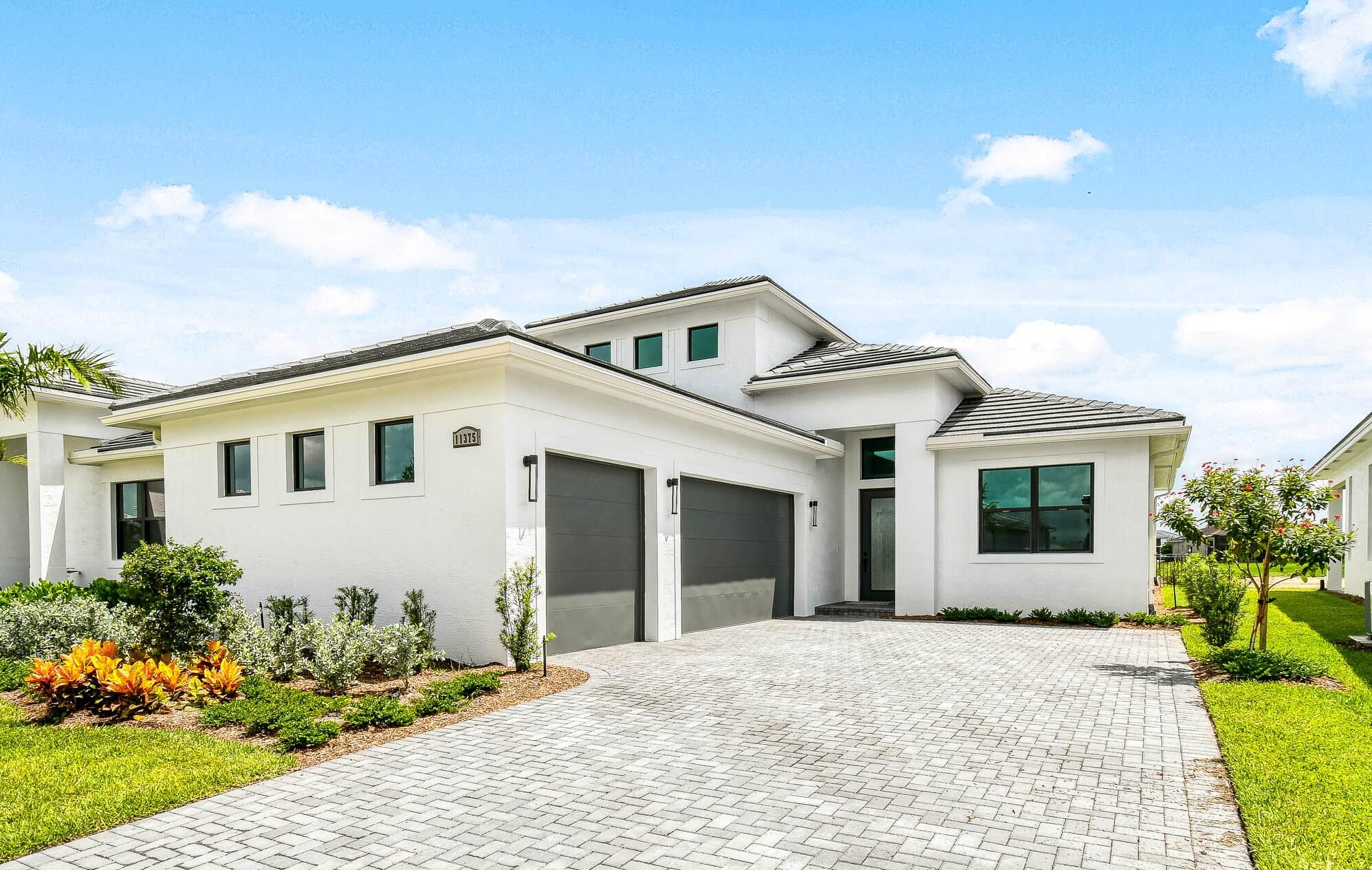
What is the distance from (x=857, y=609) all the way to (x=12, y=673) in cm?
1386

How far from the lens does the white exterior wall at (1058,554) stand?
15211mm

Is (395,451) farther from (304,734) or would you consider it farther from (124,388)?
(124,388)

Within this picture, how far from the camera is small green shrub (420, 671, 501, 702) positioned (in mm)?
7977

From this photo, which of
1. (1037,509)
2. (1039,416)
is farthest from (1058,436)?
(1037,509)

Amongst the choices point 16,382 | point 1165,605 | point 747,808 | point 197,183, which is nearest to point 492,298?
point 197,183

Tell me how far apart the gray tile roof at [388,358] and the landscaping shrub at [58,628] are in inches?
137

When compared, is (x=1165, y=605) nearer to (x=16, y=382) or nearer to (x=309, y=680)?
(x=309, y=680)

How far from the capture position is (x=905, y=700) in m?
8.20

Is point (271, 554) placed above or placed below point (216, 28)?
below

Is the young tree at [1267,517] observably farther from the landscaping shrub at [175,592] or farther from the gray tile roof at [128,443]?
the gray tile roof at [128,443]

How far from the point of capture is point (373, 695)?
27.5 feet

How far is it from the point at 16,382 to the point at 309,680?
6.41m

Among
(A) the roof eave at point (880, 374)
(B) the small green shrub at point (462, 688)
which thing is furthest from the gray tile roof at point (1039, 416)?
(B) the small green shrub at point (462, 688)

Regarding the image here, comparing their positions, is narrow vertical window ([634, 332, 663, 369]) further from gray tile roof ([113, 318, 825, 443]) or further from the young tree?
the young tree
